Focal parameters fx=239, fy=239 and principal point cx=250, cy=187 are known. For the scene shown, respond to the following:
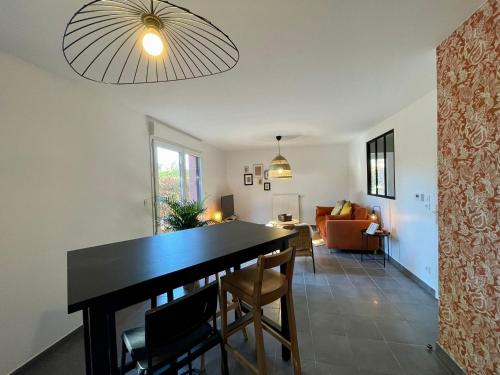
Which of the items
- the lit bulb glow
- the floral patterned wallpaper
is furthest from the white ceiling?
the lit bulb glow

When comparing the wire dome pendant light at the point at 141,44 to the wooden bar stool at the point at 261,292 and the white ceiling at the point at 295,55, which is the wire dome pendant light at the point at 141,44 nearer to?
the white ceiling at the point at 295,55

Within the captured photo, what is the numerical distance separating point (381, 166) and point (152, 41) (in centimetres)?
449

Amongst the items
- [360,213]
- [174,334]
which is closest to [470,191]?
[174,334]

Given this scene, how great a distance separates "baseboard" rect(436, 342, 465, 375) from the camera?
1657 mm

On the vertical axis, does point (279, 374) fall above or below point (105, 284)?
below

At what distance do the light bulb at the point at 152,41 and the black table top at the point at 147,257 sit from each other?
0.94 m

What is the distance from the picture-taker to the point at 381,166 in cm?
442

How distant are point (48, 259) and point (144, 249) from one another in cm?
122

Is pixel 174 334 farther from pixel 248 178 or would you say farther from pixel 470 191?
pixel 248 178

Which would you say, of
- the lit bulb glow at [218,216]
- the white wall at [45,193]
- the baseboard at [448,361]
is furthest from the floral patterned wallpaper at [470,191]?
the lit bulb glow at [218,216]

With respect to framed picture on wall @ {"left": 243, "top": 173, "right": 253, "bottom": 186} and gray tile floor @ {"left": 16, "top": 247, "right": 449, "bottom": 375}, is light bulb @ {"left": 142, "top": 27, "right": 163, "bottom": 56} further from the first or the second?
framed picture on wall @ {"left": 243, "top": 173, "right": 253, "bottom": 186}

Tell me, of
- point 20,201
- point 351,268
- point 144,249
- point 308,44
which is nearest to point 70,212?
point 20,201

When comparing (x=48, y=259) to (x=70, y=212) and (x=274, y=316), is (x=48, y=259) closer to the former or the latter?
(x=70, y=212)

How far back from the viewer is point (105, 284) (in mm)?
991
